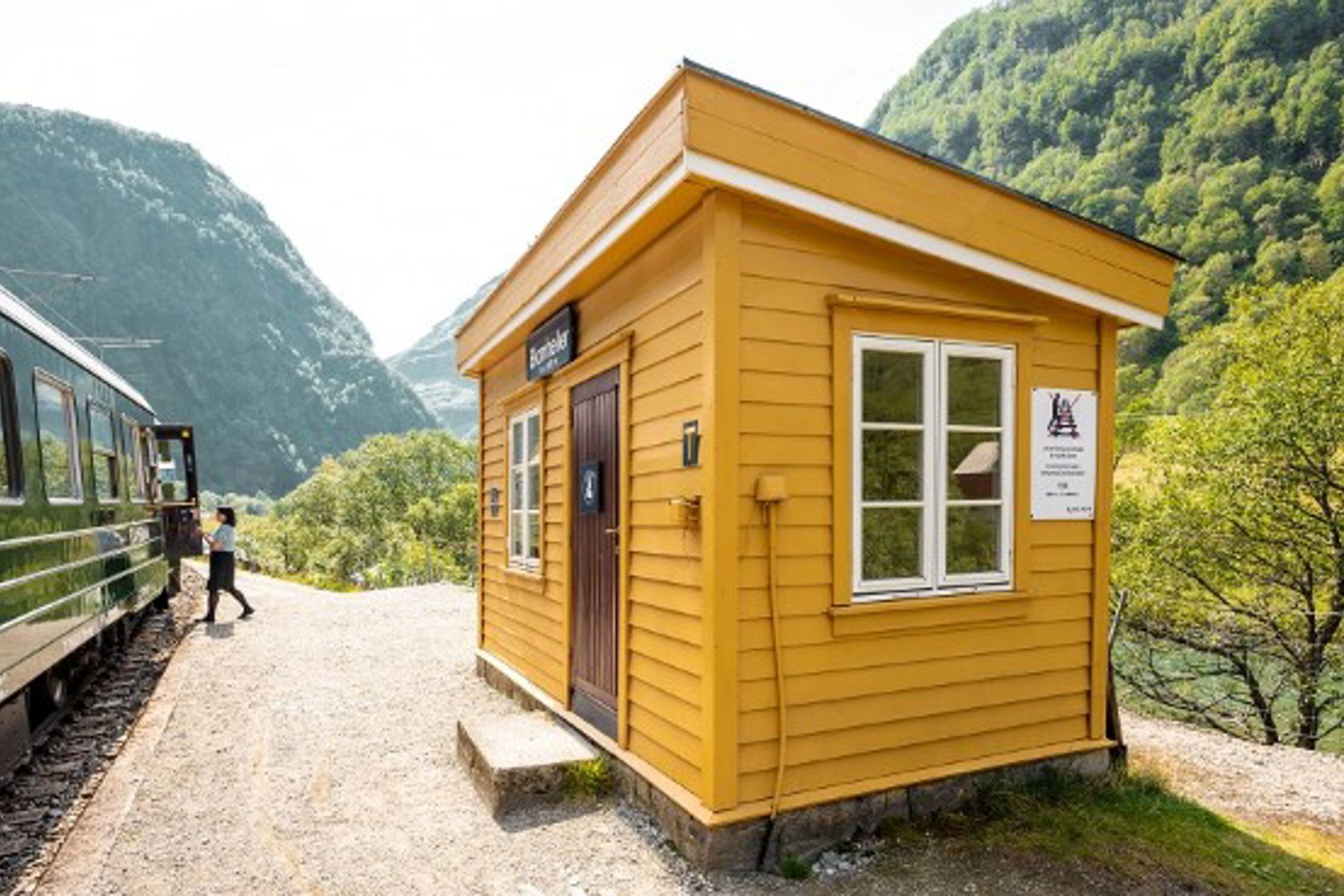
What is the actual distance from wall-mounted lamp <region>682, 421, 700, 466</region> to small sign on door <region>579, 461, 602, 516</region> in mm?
1279

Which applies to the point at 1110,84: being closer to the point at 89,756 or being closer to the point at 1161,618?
the point at 1161,618

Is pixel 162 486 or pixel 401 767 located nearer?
pixel 401 767

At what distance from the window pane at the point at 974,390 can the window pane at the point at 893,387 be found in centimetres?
20

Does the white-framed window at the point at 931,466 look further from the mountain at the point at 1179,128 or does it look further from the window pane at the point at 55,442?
the mountain at the point at 1179,128

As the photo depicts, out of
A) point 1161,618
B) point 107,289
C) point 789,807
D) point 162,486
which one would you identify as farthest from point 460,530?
point 107,289

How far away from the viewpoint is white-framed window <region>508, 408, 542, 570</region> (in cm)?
677

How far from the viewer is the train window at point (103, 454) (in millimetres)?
7578

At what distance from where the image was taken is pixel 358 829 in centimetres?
458

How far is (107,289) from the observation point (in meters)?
132

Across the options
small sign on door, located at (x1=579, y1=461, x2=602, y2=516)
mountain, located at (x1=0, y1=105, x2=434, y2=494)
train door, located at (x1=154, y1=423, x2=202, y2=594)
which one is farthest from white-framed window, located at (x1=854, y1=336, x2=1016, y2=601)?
mountain, located at (x1=0, y1=105, x2=434, y2=494)

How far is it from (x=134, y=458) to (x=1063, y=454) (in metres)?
10.3

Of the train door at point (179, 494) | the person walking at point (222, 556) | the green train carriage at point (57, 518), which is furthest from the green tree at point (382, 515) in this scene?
the green train carriage at point (57, 518)

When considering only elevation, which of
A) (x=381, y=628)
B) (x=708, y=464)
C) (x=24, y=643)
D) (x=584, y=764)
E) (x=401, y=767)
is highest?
(x=708, y=464)

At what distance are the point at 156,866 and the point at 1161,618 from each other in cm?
1749
